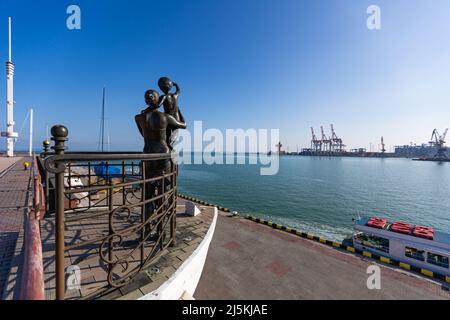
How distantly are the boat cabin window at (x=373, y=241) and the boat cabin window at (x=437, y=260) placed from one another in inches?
67.6

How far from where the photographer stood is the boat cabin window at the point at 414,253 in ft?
31.5

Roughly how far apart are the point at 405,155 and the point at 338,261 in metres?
217

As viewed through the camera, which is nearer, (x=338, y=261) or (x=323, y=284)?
(x=323, y=284)

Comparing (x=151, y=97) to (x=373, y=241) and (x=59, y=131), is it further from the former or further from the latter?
(x=373, y=241)

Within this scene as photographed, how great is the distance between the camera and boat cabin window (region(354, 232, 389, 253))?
11.1 metres

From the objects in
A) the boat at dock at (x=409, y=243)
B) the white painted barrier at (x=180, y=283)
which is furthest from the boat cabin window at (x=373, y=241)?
the white painted barrier at (x=180, y=283)

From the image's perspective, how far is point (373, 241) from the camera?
11789 mm

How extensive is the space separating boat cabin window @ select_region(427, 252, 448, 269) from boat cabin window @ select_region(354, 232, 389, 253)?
1718 millimetres

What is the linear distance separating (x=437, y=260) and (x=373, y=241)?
2803 millimetres

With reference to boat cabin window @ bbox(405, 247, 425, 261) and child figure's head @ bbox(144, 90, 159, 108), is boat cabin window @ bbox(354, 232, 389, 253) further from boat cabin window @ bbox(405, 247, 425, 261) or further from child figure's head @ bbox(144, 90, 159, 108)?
child figure's head @ bbox(144, 90, 159, 108)

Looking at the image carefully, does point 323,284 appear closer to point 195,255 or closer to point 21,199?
point 195,255

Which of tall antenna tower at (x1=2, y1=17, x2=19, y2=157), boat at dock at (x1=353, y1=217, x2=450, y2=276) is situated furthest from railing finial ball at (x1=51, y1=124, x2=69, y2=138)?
tall antenna tower at (x1=2, y1=17, x2=19, y2=157)
